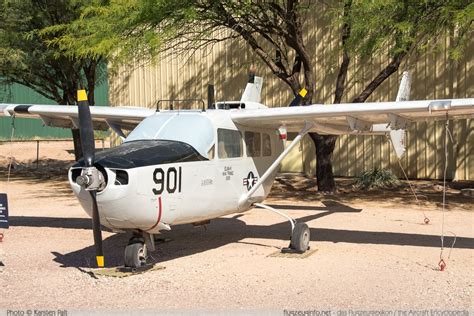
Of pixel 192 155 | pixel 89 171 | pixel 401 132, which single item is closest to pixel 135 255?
pixel 89 171

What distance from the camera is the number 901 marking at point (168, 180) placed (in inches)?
365

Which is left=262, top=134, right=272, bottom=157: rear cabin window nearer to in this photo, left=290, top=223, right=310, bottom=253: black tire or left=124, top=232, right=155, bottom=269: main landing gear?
left=290, top=223, right=310, bottom=253: black tire

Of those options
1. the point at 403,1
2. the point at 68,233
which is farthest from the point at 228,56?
the point at 68,233

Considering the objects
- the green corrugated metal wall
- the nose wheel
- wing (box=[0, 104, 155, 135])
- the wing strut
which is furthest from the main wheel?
the green corrugated metal wall

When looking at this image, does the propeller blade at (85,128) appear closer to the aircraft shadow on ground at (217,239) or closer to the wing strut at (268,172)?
the aircraft shadow on ground at (217,239)

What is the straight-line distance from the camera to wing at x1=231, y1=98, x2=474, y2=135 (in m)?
10.5

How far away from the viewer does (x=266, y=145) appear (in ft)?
41.7

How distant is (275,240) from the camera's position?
12383 mm

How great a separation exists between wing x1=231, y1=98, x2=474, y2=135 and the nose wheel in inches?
127

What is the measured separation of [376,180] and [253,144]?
34.4ft

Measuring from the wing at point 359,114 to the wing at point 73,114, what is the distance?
251 centimetres

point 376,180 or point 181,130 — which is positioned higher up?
point 181,130

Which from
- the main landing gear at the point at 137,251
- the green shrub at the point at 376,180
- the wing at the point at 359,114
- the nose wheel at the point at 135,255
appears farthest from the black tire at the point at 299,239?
the green shrub at the point at 376,180

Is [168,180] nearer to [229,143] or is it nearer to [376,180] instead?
[229,143]
